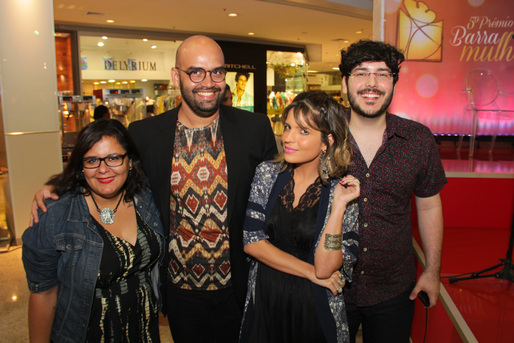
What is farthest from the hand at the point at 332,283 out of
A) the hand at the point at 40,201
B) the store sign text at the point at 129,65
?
the store sign text at the point at 129,65

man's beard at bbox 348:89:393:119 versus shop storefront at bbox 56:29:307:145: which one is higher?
shop storefront at bbox 56:29:307:145

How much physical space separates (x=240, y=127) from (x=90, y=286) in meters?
1.06

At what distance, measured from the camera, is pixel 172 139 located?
6.91 feet

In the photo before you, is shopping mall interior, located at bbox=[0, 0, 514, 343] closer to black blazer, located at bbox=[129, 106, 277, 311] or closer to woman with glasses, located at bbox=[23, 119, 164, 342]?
black blazer, located at bbox=[129, 106, 277, 311]

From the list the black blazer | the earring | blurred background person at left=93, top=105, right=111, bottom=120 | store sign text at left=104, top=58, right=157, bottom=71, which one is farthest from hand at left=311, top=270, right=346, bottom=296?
store sign text at left=104, top=58, right=157, bottom=71

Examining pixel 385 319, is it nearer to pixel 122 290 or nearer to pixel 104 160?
pixel 122 290

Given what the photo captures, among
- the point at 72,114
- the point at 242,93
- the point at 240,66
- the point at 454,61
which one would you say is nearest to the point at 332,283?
the point at 454,61

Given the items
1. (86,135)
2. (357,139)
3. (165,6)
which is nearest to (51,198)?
(86,135)

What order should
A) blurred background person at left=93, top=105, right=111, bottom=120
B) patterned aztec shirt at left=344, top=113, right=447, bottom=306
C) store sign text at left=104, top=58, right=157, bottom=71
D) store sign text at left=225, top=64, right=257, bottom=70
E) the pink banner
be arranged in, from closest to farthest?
patterned aztec shirt at left=344, top=113, right=447, bottom=306 < the pink banner < blurred background person at left=93, top=105, right=111, bottom=120 < store sign text at left=104, top=58, right=157, bottom=71 < store sign text at left=225, top=64, right=257, bottom=70

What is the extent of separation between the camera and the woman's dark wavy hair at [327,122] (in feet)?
5.61

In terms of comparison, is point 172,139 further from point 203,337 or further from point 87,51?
point 87,51

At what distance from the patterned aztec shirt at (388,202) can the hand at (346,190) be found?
0.93ft

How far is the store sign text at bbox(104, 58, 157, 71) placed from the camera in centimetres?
1104

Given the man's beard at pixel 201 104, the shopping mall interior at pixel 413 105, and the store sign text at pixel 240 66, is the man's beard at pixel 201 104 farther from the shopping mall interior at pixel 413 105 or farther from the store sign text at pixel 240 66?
the store sign text at pixel 240 66
